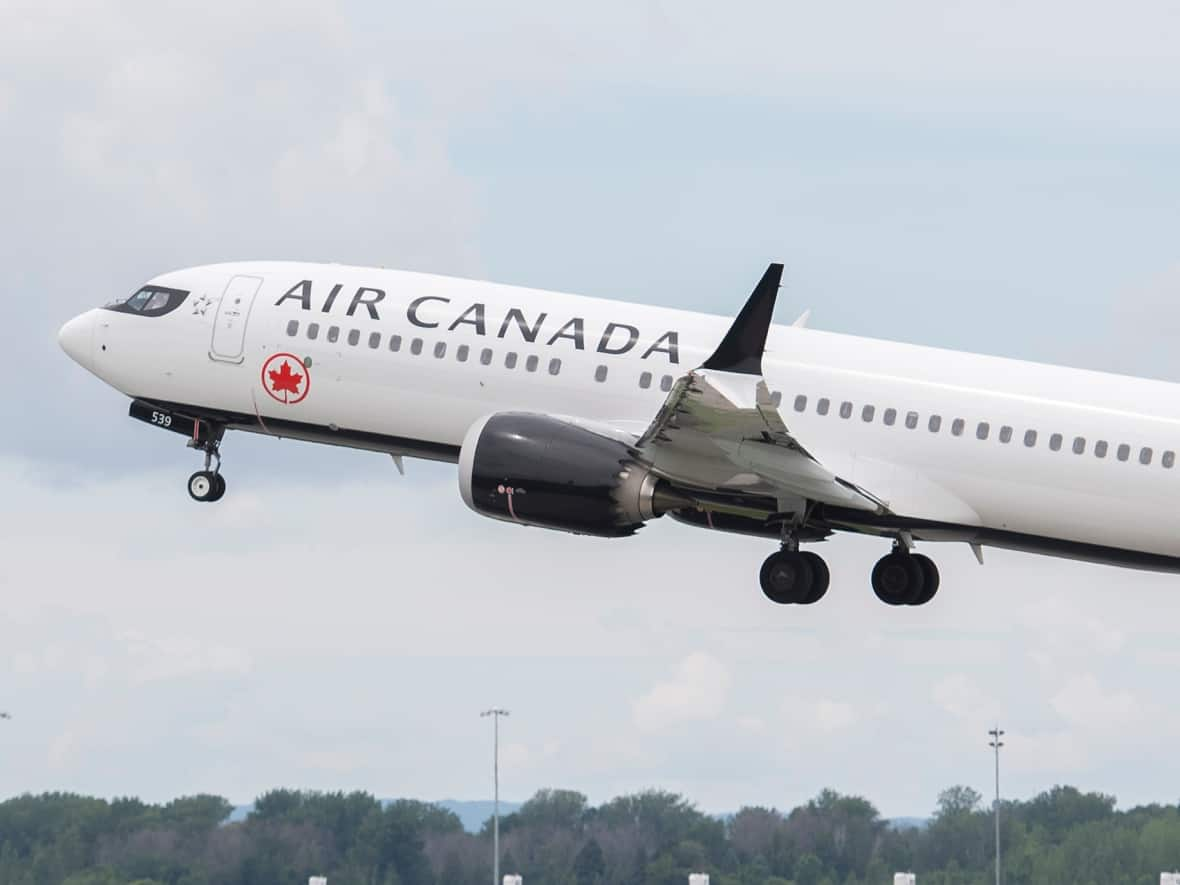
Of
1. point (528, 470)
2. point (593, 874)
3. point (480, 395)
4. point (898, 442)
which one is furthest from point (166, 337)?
point (593, 874)

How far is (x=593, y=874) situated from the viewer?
3659 inches

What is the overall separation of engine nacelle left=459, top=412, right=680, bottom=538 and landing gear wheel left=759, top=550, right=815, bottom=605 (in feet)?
9.46

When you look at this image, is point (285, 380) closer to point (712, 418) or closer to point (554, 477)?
point (554, 477)

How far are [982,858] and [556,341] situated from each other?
54.3 meters

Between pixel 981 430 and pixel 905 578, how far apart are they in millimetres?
4818

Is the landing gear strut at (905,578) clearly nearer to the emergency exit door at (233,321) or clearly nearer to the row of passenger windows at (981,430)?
the row of passenger windows at (981,430)

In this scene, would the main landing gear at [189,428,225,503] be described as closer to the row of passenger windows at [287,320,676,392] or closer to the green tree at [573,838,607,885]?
the row of passenger windows at [287,320,676,392]

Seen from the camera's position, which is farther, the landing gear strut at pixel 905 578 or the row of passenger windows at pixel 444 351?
the landing gear strut at pixel 905 578

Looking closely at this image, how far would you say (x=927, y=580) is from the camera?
1960 inches

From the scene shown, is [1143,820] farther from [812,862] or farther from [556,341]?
[556,341]

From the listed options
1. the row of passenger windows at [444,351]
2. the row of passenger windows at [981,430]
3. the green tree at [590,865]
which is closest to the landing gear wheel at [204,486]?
the row of passenger windows at [444,351]

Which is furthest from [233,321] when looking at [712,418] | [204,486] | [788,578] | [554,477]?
[788,578]

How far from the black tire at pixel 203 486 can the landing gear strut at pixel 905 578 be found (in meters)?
14.4

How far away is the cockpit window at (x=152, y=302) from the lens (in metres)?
52.6
